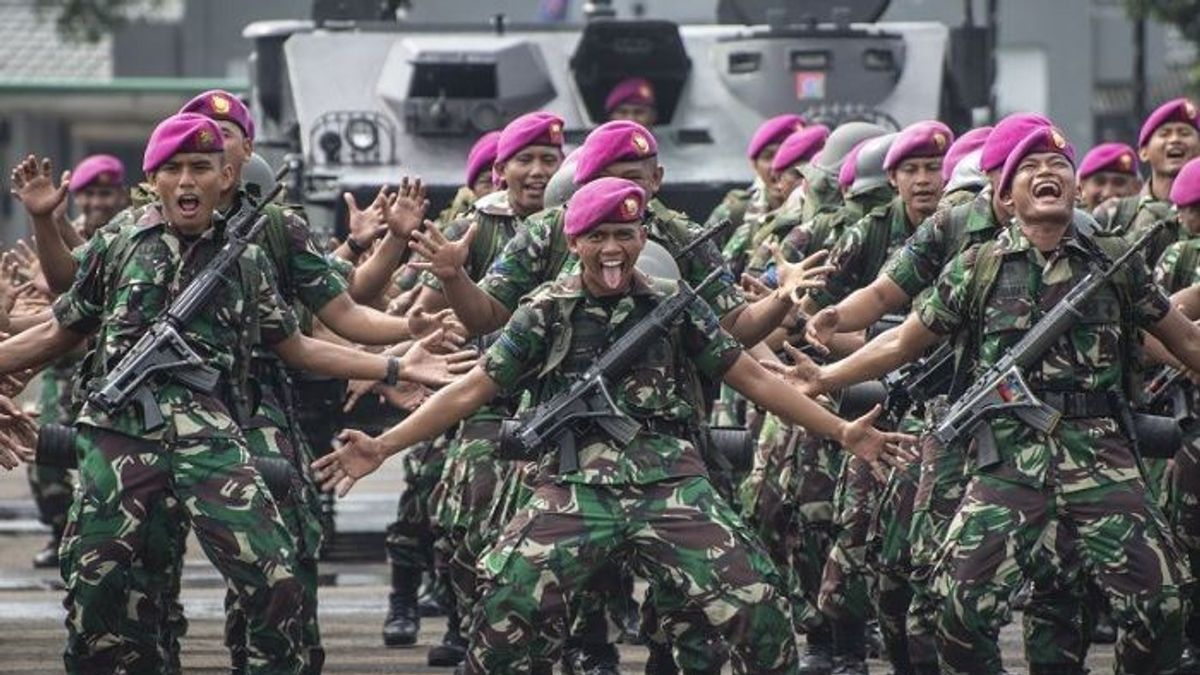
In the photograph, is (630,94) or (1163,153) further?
(630,94)

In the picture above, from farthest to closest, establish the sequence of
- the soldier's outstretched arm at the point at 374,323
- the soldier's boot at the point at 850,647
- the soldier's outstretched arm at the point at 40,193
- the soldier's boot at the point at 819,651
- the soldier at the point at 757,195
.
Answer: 1. the soldier at the point at 757,195
2. the soldier's boot at the point at 819,651
3. the soldier's boot at the point at 850,647
4. the soldier's outstretched arm at the point at 40,193
5. the soldier's outstretched arm at the point at 374,323

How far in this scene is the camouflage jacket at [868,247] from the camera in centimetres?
1370

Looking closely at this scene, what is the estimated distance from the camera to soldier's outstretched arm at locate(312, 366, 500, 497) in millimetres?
10828

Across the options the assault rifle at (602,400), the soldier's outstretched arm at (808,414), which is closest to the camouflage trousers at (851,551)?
the soldier's outstretched arm at (808,414)

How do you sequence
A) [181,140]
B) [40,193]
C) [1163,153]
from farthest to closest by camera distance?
[1163,153], [40,193], [181,140]

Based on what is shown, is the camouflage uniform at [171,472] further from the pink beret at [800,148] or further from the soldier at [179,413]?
the pink beret at [800,148]

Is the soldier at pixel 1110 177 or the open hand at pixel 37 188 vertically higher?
the open hand at pixel 37 188

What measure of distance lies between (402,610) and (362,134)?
454 centimetres

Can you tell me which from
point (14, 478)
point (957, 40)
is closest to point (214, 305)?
point (957, 40)

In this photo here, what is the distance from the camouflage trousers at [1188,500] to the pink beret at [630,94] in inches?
253

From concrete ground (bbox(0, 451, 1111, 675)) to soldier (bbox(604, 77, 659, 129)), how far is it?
9.03ft

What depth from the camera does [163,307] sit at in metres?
11.2

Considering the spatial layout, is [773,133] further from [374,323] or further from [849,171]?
[374,323]

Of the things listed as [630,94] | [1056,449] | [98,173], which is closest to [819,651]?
[1056,449]
